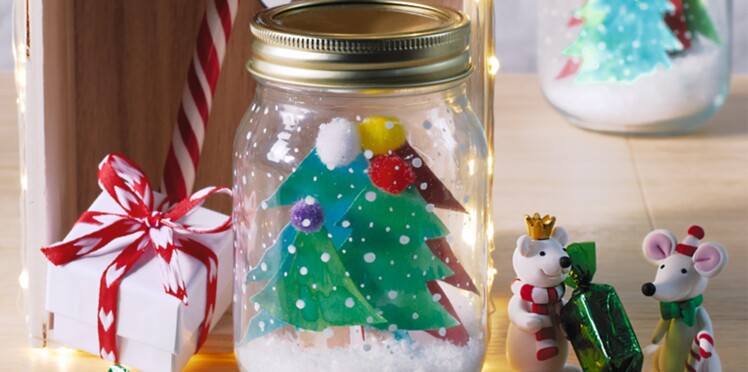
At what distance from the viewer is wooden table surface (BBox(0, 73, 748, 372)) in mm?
811

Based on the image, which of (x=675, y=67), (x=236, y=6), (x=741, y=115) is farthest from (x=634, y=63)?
(x=236, y=6)

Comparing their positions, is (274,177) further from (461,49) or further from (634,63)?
(634,63)

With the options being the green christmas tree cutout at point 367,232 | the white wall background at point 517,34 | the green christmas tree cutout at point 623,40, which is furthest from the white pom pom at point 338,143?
the white wall background at point 517,34

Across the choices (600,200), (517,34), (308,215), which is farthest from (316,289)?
(517,34)

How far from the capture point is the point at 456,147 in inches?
28.0

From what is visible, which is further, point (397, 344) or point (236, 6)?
point (236, 6)

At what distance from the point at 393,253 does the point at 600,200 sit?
1.32 ft

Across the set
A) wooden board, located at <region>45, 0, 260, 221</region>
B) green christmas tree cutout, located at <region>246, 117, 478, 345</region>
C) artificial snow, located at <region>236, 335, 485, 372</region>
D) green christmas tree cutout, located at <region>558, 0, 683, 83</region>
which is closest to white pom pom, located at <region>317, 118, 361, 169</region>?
green christmas tree cutout, located at <region>246, 117, 478, 345</region>

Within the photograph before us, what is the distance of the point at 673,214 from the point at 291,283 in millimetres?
429

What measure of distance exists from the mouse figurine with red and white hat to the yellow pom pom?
0.17 metres

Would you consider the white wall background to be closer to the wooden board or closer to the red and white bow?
the wooden board

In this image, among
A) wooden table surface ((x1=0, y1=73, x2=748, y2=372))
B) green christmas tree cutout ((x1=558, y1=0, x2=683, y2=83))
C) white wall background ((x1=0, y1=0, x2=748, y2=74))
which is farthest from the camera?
white wall background ((x1=0, y1=0, x2=748, y2=74))

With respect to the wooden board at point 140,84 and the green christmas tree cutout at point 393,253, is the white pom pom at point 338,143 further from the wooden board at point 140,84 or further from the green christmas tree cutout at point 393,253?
the wooden board at point 140,84

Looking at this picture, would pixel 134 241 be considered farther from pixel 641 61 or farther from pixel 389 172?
pixel 641 61
